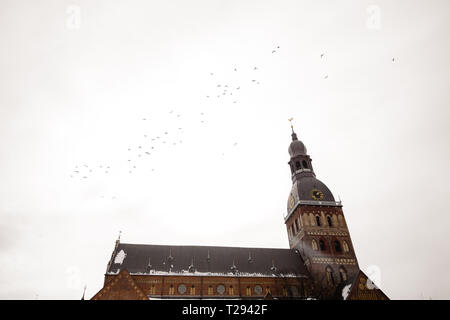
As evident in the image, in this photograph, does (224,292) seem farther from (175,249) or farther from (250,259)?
(175,249)

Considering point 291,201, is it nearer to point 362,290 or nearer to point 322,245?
point 322,245

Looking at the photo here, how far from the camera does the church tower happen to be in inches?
1704

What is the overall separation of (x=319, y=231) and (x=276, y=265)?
915 cm

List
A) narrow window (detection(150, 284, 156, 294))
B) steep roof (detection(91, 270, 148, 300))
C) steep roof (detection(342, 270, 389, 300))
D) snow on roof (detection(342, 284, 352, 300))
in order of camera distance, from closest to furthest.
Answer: steep roof (detection(91, 270, 148, 300)), steep roof (detection(342, 270, 389, 300)), snow on roof (detection(342, 284, 352, 300)), narrow window (detection(150, 284, 156, 294))

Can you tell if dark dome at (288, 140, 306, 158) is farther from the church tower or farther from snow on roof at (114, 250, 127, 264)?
snow on roof at (114, 250, 127, 264)

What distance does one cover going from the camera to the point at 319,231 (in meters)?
46.8

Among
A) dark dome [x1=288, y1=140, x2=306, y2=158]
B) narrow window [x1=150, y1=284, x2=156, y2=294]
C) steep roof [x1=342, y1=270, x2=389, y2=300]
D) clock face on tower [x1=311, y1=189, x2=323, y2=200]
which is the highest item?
dark dome [x1=288, y1=140, x2=306, y2=158]

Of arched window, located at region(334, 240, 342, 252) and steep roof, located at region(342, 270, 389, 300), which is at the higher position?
arched window, located at region(334, 240, 342, 252)

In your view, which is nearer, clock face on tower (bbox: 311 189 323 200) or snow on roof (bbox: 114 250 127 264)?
snow on roof (bbox: 114 250 127 264)

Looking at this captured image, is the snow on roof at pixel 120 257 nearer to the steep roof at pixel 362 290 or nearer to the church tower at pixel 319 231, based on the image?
the church tower at pixel 319 231

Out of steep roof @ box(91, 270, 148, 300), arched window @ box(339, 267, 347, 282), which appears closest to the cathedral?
arched window @ box(339, 267, 347, 282)

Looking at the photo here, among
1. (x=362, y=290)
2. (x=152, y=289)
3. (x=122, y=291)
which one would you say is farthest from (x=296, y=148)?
(x=122, y=291)

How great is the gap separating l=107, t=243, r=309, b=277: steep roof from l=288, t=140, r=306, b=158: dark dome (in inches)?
723
